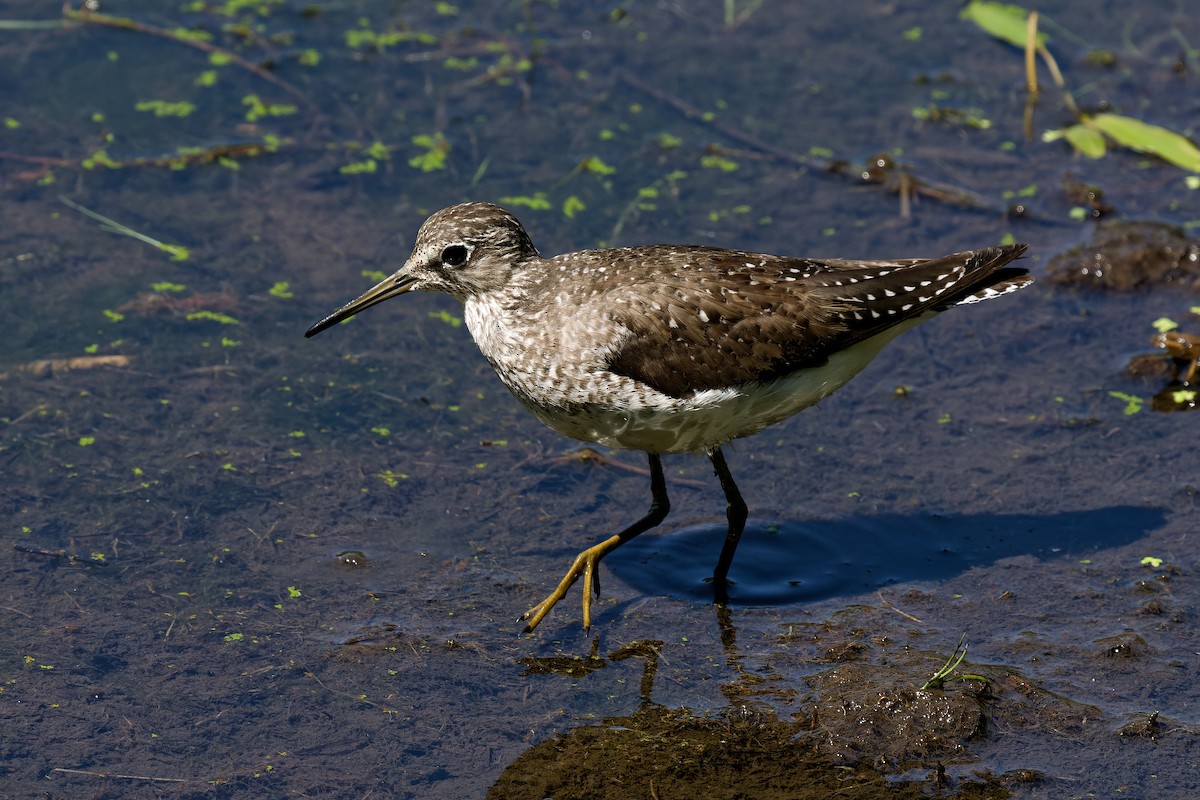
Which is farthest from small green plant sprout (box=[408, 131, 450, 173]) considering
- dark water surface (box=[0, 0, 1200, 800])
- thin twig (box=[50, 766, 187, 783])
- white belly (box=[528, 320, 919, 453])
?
thin twig (box=[50, 766, 187, 783])

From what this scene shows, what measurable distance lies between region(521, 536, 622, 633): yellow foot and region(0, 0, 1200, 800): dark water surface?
12 centimetres

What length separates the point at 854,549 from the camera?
7516 mm

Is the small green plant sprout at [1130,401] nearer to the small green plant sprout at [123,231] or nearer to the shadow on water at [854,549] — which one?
the shadow on water at [854,549]

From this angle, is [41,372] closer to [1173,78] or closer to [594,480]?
[594,480]

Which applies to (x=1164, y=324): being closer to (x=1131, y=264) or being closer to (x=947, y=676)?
(x=1131, y=264)

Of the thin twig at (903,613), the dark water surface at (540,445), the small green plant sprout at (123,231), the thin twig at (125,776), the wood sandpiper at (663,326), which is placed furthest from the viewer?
the small green plant sprout at (123,231)

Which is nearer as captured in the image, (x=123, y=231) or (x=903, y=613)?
(x=903, y=613)

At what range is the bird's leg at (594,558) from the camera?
6809mm

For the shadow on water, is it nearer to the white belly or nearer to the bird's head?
the white belly

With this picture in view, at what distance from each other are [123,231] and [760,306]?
15.6ft

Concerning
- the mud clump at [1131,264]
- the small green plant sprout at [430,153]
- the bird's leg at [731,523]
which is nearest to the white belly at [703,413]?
the bird's leg at [731,523]

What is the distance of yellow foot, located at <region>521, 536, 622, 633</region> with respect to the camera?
680 cm

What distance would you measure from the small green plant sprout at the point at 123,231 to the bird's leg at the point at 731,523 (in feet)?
13.5

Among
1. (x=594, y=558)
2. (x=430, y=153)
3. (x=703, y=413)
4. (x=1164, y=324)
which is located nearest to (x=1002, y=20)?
(x=1164, y=324)
